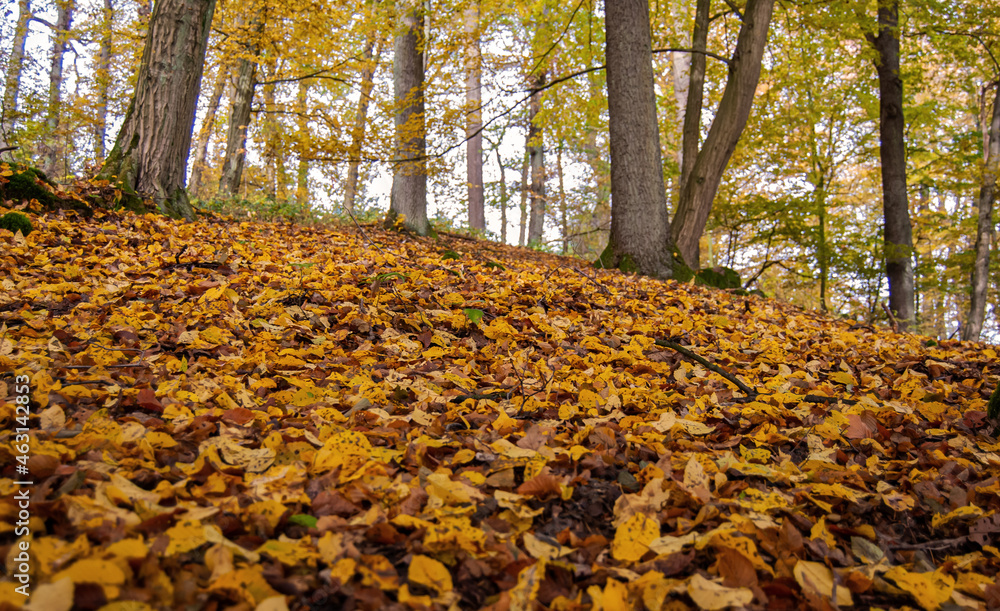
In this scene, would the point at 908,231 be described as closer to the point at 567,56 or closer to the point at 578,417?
the point at 567,56

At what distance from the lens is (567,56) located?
750 cm

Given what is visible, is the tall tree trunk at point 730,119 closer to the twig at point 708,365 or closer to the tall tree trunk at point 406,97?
the tall tree trunk at point 406,97

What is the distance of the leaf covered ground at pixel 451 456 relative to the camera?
1.03 metres

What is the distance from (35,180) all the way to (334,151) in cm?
257

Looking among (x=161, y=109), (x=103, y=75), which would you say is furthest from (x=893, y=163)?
(x=103, y=75)

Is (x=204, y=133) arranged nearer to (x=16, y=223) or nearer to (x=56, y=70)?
(x=56, y=70)

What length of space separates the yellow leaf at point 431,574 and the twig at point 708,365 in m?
1.77

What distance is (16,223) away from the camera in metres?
3.44

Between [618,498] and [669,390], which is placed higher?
[669,390]

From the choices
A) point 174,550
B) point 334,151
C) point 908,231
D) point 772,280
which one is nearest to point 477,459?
Result: point 174,550

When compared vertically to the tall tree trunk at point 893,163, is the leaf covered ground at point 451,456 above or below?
below

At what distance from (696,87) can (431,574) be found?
7.23m

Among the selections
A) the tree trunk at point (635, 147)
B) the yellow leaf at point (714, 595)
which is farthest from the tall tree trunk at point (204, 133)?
the yellow leaf at point (714, 595)

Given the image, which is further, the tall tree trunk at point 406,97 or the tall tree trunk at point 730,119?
the tall tree trunk at point 406,97
